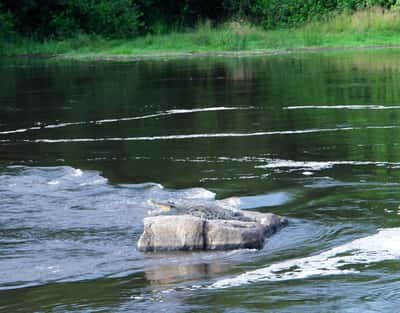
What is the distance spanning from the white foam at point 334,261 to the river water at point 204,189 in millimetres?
18

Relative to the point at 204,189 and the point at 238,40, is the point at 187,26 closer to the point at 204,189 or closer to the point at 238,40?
the point at 238,40

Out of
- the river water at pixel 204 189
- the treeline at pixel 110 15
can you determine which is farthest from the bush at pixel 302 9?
the river water at pixel 204 189

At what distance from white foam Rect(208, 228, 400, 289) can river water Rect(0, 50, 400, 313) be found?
18 millimetres

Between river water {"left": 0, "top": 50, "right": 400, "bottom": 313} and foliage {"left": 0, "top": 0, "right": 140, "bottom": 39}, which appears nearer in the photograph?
river water {"left": 0, "top": 50, "right": 400, "bottom": 313}

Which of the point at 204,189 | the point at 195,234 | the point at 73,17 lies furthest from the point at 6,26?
the point at 195,234

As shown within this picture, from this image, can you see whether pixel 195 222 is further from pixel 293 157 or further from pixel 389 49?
pixel 389 49

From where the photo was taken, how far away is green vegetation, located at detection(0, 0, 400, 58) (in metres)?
43.2

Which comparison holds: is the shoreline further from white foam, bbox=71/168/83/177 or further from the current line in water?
white foam, bbox=71/168/83/177

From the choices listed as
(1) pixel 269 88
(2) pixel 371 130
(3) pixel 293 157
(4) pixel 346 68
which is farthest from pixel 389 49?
(3) pixel 293 157

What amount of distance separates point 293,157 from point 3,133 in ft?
21.1

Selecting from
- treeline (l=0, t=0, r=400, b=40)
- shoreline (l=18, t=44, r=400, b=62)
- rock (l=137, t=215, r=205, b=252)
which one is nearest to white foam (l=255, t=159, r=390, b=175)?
rock (l=137, t=215, r=205, b=252)

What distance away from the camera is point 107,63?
38.8m

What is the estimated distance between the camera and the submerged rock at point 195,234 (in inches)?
396

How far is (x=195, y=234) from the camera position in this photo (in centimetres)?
1007
